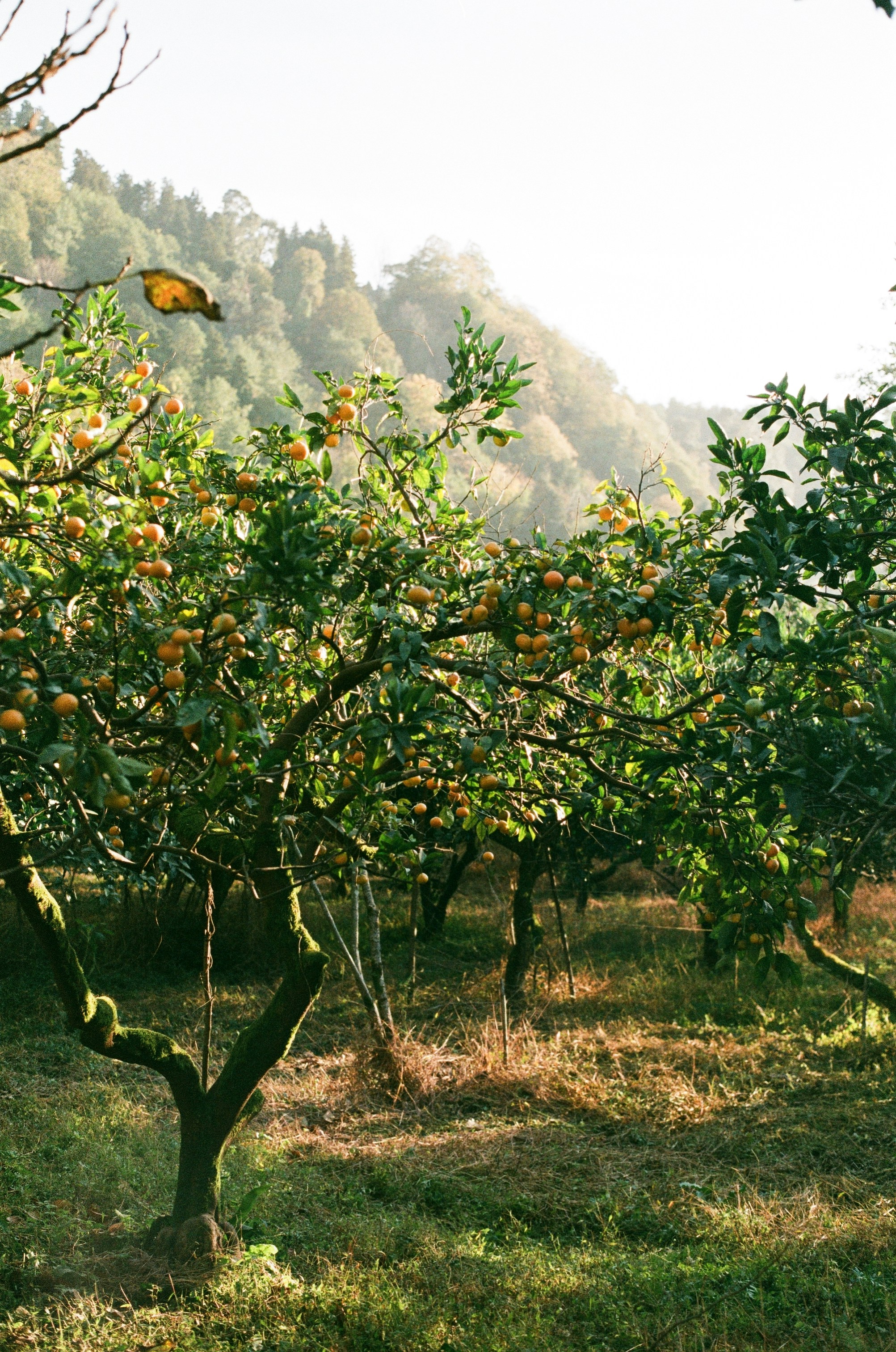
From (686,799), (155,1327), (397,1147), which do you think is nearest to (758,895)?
(686,799)

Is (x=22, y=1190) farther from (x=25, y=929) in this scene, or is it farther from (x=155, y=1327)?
(x=25, y=929)

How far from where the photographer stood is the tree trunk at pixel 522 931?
7809 mm

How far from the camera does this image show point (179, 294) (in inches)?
56.8

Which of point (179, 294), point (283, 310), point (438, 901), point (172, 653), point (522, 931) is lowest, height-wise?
point (438, 901)

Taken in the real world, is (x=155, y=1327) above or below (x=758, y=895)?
below

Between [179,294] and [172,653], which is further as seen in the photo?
[172,653]

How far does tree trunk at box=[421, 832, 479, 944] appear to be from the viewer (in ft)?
33.8

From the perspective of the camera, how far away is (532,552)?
9.27 ft

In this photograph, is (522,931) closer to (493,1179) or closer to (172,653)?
(493,1179)

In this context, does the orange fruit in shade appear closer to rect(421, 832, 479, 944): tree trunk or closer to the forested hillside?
rect(421, 832, 479, 944): tree trunk

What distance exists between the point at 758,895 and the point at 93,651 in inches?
79.8

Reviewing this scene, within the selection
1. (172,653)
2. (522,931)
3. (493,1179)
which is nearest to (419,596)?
(172,653)

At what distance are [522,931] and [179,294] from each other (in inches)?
279

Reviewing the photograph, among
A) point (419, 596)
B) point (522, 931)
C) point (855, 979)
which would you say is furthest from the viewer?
point (522, 931)
